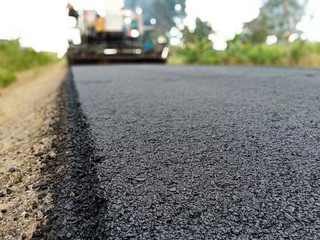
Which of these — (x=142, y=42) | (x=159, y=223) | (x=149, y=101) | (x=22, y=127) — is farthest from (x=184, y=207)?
(x=142, y=42)

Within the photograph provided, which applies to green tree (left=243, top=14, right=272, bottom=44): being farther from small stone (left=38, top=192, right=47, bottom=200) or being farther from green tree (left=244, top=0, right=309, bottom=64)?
small stone (left=38, top=192, right=47, bottom=200)

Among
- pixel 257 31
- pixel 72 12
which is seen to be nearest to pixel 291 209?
pixel 72 12

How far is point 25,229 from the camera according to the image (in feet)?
2.96

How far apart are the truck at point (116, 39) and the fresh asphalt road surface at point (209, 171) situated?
745cm

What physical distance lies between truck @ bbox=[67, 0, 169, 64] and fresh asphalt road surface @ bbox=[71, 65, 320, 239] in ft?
24.4

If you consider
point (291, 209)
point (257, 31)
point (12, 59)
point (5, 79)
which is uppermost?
point (257, 31)

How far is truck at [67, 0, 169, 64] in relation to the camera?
9070 millimetres

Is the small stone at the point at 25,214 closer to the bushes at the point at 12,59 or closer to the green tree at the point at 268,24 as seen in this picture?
the bushes at the point at 12,59

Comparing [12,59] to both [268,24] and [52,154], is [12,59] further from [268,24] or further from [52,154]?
[268,24]

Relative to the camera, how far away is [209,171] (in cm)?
98

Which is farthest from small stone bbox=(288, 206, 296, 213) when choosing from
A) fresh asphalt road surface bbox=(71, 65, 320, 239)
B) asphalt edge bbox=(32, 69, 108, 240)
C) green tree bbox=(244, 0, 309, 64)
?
green tree bbox=(244, 0, 309, 64)

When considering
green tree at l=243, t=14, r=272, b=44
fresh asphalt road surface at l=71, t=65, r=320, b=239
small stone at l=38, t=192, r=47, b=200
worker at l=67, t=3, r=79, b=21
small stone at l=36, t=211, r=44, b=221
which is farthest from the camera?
green tree at l=243, t=14, r=272, b=44

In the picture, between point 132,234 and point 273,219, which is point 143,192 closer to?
point 132,234

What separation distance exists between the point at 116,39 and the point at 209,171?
9.50m
